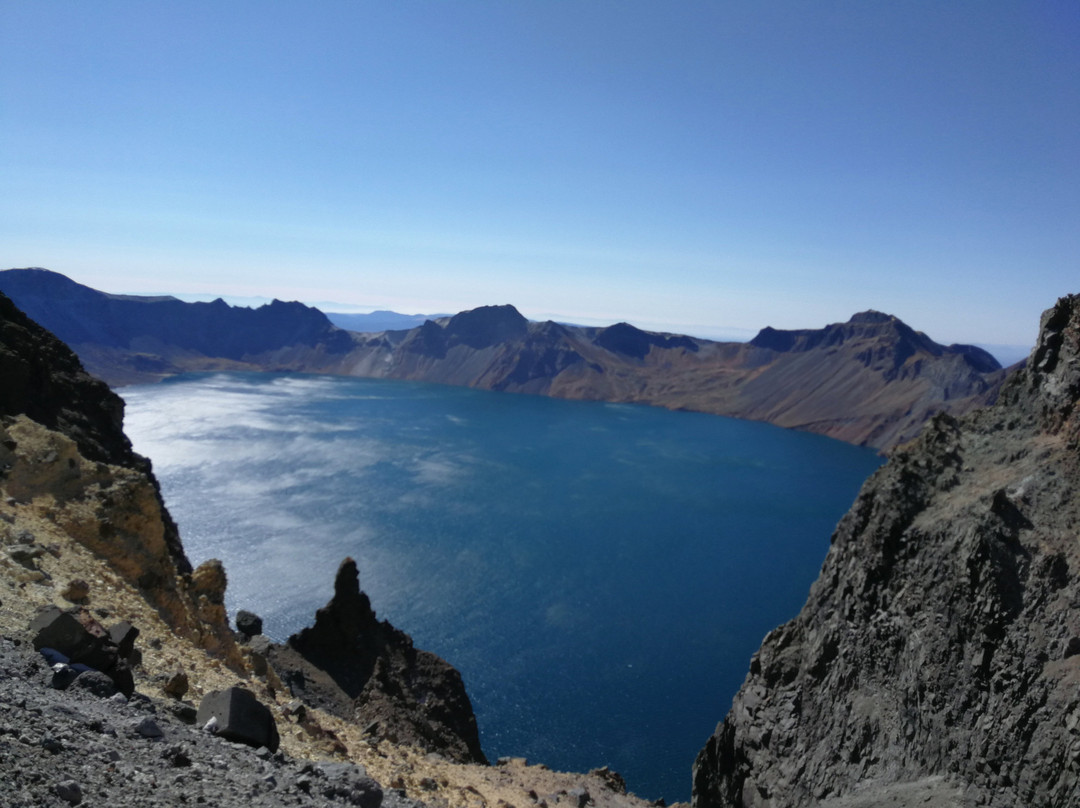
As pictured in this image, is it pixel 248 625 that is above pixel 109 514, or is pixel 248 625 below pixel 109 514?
below

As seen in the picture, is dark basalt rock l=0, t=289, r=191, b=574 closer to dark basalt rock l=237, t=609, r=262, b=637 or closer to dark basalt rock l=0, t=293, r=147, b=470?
dark basalt rock l=0, t=293, r=147, b=470

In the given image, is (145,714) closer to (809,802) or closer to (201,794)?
(201,794)

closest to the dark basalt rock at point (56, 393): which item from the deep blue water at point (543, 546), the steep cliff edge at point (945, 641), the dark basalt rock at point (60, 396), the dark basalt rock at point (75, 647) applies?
the dark basalt rock at point (60, 396)

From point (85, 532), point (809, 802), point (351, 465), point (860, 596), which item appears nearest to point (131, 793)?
point (85, 532)

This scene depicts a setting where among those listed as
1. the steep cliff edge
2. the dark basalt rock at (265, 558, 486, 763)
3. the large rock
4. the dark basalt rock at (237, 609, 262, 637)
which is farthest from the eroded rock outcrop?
the steep cliff edge

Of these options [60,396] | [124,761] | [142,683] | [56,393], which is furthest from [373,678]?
[124,761]

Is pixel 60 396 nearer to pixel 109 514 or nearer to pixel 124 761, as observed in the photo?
pixel 109 514
